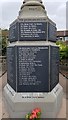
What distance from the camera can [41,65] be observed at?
385 inches

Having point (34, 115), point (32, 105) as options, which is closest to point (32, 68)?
point (32, 105)

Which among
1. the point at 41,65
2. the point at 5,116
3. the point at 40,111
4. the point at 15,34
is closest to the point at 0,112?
the point at 5,116

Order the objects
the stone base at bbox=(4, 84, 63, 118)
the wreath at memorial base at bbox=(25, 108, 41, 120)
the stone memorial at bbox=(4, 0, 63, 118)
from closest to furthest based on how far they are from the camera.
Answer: the wreath at memorial base at bbox=(25, 108, 41, 120), the stone base at bbox=(4, 84, 63, 118), the stone memorial at bbox=(4, 0, 63, 118)

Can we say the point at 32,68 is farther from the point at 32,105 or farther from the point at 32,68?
the point at 32,105

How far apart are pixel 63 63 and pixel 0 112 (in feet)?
92.7

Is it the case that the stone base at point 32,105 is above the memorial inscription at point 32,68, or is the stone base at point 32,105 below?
below

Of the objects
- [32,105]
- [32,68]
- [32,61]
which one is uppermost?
[32,61]

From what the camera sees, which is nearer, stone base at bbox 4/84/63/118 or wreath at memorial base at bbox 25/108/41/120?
wreath at memorial base at bbox 25/108/41/120

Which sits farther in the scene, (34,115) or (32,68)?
(32,68)

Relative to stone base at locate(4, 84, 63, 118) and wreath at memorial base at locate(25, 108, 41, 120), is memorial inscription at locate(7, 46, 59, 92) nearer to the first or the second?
stone base at locate(4, 84, 63, 118)

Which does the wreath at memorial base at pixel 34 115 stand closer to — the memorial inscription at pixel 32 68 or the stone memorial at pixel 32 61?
the stone memorial at pixel 32 61

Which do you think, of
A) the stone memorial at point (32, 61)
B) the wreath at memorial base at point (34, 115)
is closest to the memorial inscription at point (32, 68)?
the stone memorial at point (32, 61)

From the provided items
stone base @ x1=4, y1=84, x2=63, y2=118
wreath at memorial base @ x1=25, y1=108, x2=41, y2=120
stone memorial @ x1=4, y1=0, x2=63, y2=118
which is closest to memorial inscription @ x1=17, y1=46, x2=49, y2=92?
stone memorial @ x1=4, y1=0, x2=63, y2=118

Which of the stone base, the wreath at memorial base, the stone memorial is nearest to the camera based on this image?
the wreath at memorial base
